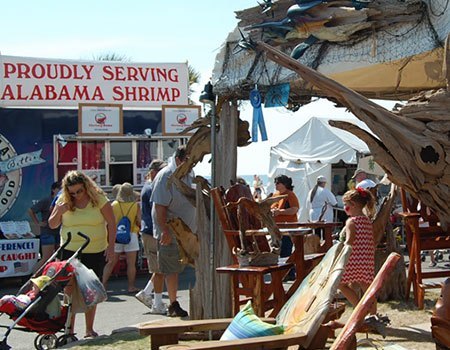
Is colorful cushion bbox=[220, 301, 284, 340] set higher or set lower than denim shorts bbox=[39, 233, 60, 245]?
higher

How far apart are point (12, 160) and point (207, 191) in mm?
6793

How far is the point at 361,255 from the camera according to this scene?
7.52m

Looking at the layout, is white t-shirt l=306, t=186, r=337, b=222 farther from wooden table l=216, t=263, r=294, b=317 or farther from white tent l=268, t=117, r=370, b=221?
wooden table l=216, t=263, r=294, b=317

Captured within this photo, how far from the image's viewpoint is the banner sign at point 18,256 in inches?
498

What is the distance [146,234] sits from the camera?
9.94m

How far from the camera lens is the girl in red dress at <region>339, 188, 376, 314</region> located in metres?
7.38

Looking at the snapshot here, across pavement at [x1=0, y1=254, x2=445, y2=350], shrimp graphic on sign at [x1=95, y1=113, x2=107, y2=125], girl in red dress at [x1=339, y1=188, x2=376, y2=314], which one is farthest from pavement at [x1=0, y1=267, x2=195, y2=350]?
shrimp graphic on sign at [x1=95, y1=113, x2=107, y2=125]

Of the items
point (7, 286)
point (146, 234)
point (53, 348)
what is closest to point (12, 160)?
point (7, 286)

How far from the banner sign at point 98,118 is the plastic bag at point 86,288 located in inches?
264

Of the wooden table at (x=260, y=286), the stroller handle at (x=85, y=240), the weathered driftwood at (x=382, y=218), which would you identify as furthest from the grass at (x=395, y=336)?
the stroller handle at (x=85, y=240)

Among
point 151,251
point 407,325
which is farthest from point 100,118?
point 407,325

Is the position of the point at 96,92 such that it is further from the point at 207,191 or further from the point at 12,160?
the point at 207,191

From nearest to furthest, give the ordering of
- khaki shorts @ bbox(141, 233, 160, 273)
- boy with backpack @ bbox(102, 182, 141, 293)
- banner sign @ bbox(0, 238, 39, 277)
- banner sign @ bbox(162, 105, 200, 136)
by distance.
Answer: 1. khaki shorts @ bbox(141, 233, 160, 273)
2. boy with backpack @ bbox(102, 182, 141, 293)
3. banner sign @ bbox(0, 238, 39, 277)
4. banner sign @ bbox(162, 105, 200, 136)

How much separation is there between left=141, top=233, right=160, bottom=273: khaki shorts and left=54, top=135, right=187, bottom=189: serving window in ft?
15.3
